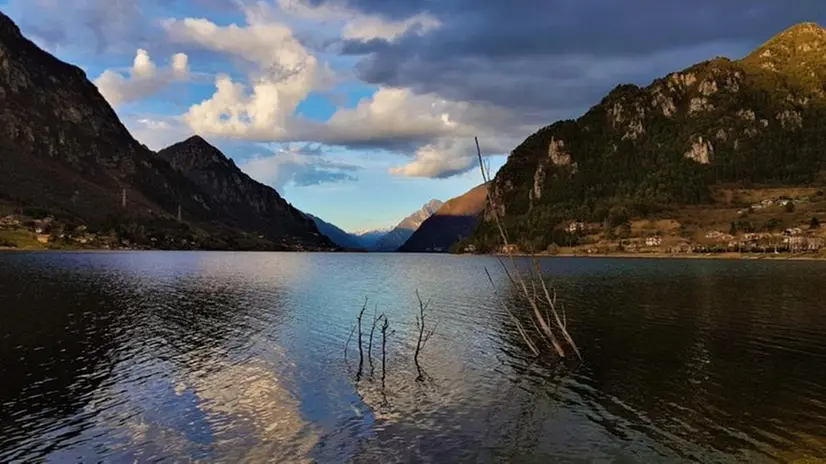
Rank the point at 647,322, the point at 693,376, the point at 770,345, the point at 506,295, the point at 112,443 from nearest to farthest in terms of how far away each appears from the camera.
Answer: the point at 112,443 < the point at 693,376 < the point at 770,345 < the point at 647,322 < the point at 506,295

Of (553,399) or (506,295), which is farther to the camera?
(506,295)

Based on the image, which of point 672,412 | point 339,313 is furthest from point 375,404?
point 339,313

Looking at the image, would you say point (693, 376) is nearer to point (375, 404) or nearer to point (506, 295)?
point (375, 404)

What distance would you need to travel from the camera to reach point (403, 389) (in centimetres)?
4194

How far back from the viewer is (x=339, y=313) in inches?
3354

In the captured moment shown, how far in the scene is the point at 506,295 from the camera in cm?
11138

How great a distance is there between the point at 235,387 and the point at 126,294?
241ft

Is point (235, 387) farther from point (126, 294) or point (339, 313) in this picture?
point (126, 294)

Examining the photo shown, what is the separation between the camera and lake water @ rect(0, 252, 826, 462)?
98.4ft

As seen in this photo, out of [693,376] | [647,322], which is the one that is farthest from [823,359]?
[647,322]

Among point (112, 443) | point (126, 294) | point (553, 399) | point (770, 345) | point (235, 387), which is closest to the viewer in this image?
point (112, 443)

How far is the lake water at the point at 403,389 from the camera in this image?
30000mm

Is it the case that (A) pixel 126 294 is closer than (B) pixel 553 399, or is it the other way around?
(B) pixel 553 399

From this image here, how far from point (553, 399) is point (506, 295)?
7276cm
